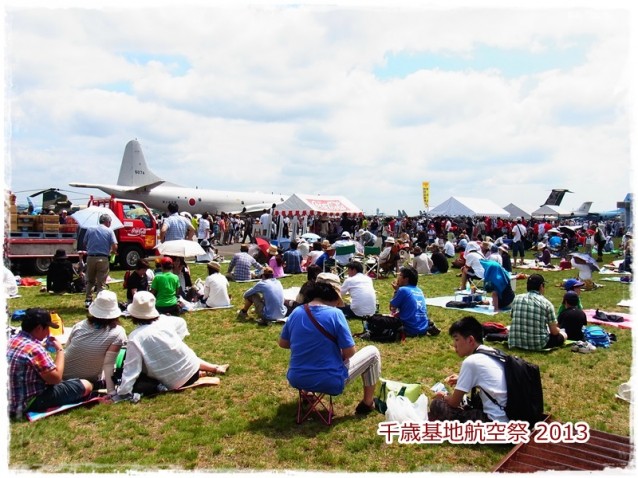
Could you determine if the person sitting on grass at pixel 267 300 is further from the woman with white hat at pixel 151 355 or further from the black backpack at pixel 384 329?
the woman with white hat at pixel 151 355

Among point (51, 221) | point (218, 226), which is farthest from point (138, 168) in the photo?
point (51, 221)

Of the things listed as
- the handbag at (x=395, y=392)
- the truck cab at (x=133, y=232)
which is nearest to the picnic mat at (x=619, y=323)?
the handbag at (x=395, y=392)

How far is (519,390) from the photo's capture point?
13.6 feet

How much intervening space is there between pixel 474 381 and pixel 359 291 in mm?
4600

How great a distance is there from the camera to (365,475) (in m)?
3.70

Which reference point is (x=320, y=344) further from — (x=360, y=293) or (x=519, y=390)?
(x=360, y=293)

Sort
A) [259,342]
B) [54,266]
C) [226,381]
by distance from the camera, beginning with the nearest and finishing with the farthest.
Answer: [226,381] → [259,342] → [54,266]

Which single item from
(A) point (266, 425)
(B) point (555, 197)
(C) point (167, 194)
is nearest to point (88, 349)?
(A) point (266, 425)

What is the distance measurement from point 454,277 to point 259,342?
357 inches

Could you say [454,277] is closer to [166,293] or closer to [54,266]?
[166,293]

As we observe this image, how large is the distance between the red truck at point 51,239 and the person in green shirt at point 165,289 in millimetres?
5830

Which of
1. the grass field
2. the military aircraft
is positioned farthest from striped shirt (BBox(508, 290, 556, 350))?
the military aircraft

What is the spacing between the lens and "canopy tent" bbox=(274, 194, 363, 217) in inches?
936

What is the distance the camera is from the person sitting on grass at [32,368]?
443cm
